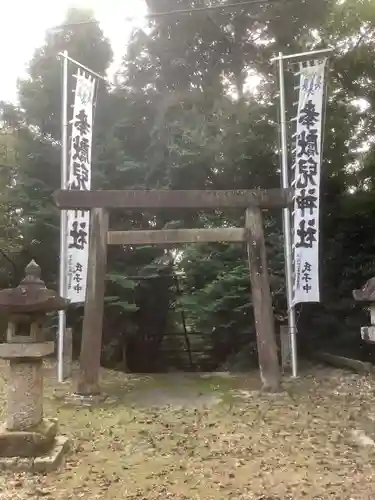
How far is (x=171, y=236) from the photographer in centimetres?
851

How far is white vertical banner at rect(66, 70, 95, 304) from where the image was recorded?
8.83m

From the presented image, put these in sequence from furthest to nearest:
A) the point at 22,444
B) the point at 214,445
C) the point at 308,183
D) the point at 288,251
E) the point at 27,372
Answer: the point at 288,251 < the point at 308,183 < the point at 214,445 < the point at 27,372 < the point at 22,444

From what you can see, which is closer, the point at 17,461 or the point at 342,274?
the point at 17,461

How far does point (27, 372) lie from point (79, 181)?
185 inches

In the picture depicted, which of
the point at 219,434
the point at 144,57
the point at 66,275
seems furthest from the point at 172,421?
the point at 144,57

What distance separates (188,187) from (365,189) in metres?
4.36

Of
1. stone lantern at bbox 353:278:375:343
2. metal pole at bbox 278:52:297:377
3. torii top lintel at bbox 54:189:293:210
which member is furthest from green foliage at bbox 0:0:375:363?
stone lantern at bbox 353:278:375:343

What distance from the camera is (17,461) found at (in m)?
4.79

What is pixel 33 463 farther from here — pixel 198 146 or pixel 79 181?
pixel 198 146

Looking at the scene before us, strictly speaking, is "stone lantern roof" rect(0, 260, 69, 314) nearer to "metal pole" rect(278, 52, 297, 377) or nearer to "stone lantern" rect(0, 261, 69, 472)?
"stone lantern" rect(0, 261, 69, 472)

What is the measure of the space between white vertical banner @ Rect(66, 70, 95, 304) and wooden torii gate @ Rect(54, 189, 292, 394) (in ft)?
2.36

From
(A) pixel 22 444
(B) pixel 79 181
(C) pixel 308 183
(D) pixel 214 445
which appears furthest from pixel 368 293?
(B) pixel 79 181

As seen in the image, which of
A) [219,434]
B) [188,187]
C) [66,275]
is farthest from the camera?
[188,187]

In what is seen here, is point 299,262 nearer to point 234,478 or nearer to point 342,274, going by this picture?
point 342,274
